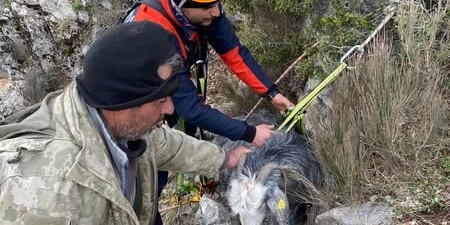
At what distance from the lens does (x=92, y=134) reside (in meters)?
2.31

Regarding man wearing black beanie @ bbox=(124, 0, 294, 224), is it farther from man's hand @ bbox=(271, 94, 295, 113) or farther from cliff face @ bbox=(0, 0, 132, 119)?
cliff face @ bbox=(0, 0, 132, 119)

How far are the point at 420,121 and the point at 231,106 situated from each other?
2771mm

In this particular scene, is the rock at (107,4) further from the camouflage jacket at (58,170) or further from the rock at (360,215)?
the camouflage jacket at (58,170)

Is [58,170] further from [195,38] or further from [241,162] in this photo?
[195,38]

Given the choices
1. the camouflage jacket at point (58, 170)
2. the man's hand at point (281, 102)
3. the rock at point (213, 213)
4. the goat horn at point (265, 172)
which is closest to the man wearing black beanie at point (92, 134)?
the camouflage jacket at point (58, 170)

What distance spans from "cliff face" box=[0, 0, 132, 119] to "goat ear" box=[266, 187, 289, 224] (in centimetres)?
Result: 627

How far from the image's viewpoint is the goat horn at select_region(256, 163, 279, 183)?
12.1ft

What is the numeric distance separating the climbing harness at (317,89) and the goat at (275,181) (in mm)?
91

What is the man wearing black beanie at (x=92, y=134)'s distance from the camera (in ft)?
7.06

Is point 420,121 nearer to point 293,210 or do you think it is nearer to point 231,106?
point 293,210

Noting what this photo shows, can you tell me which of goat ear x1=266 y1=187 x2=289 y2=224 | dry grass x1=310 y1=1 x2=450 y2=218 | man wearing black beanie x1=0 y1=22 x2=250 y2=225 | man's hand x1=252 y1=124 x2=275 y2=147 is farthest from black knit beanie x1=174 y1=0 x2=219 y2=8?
man wearing black beanie x1=0 y1=22 x2=250 y2=225

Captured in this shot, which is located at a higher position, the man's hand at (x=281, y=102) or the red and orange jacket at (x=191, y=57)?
the red and orange jacket at (x=191, y=57)

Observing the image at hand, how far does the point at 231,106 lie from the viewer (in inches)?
245

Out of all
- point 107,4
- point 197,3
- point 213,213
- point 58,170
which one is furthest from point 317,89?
point 107,4
